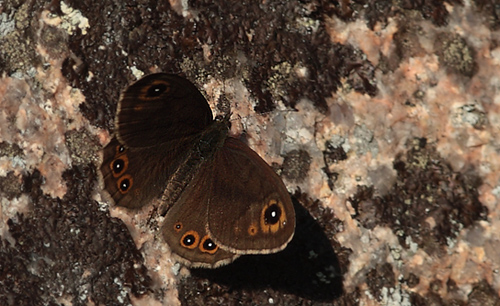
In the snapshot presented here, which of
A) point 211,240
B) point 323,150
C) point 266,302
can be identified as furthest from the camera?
point 323,150

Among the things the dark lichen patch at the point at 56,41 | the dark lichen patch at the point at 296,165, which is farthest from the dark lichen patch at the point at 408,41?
the dark lichen patch at the point at 56,41

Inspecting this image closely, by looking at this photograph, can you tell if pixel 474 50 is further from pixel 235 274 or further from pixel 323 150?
pixel 235 274

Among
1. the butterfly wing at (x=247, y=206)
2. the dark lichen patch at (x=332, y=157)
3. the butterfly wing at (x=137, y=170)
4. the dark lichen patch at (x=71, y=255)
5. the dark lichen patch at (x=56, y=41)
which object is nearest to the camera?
the butterfly wing at (x=247, y=206)

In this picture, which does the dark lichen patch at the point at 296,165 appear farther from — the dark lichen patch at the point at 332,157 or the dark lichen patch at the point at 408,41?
the dark lichen patch at the point at 408,41

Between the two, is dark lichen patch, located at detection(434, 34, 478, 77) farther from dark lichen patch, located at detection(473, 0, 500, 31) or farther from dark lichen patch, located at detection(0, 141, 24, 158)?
dark lichen patch, located at detection(0, 141, 24, 158)

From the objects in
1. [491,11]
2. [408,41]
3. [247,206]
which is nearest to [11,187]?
[247,206]

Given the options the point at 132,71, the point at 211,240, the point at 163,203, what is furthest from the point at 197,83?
the point at 211,240

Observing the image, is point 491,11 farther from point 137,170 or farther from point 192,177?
point 137,170
